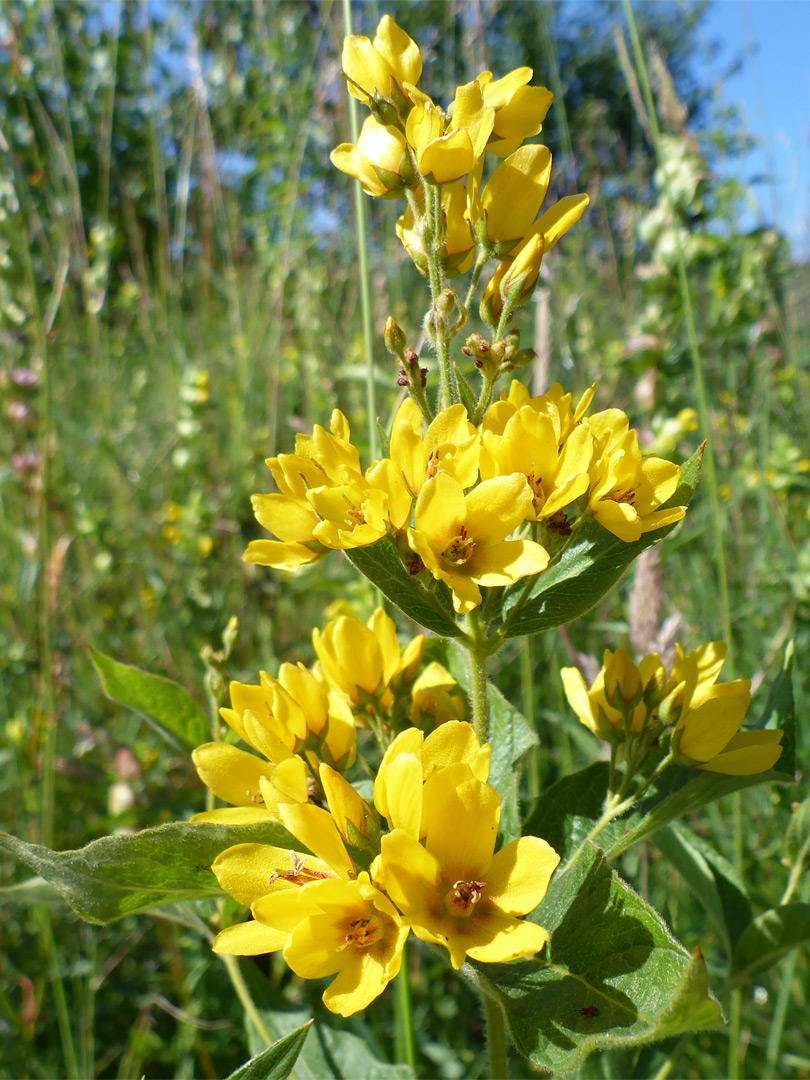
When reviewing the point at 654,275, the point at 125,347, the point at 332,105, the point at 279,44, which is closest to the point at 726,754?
the point at 654,275

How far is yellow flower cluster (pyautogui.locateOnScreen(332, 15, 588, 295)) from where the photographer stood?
2.94 ft

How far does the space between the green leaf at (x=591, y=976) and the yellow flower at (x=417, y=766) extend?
0.49 feet

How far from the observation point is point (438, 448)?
0.85 metres

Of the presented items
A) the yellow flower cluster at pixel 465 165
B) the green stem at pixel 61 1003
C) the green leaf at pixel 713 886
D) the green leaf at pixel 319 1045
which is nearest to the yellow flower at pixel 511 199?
the yellow flower cluster at pixel 465 165

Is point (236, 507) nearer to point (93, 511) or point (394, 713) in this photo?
point (93, 511)

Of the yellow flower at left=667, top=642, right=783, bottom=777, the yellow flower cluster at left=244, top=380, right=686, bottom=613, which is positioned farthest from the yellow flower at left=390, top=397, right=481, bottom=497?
the yellow flower at left=667, top=642, right=783, bottom=777

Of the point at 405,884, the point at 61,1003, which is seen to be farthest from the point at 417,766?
the point at 61,1003

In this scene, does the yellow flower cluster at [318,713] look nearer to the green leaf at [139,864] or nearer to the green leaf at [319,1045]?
the green leaf at [139,864]

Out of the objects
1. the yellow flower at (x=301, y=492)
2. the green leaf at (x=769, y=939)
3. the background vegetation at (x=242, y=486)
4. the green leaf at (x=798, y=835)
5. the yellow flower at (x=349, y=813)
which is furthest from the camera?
the background vegetation at (x=242, y=486)

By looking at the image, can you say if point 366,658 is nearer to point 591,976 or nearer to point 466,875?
point 466,875

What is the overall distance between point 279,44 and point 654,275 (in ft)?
5.90

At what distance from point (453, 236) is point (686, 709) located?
25.1 inches

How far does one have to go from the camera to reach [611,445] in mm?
858

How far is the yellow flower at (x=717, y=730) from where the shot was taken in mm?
861
